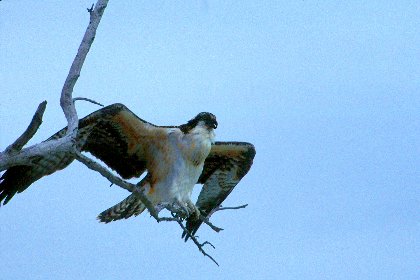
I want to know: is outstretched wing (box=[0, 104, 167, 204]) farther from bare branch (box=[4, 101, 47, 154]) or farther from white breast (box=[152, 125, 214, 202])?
bare branch (box=[4, 101, 47, 154])

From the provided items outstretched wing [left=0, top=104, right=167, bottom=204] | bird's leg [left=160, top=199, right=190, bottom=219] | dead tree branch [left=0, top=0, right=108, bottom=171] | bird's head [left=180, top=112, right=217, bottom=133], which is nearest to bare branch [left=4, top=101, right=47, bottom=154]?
dead tree branch [left=0, top=0, right=108, bottom=171]

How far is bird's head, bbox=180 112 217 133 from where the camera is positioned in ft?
36.1

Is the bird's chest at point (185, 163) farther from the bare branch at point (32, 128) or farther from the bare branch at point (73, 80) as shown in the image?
the bare branch at point (32, 128)

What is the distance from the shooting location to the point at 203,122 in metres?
11.0

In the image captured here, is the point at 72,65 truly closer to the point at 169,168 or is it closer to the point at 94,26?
the point at 94,26

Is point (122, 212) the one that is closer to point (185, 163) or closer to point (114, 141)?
point (114, 141)

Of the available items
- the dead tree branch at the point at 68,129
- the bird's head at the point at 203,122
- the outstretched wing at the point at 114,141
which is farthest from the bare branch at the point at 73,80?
the bird's head at the point at 203,122

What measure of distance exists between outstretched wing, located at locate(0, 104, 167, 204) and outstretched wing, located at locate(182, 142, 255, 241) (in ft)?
3.09

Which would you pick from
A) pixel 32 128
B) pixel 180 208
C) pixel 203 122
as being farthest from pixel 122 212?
pixel 32 128

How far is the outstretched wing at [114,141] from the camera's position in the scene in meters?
9.35

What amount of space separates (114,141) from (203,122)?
3.82 feet

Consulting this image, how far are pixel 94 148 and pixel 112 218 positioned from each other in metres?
0.94

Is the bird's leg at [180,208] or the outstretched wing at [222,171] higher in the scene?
the outstretched wing at [222,171]

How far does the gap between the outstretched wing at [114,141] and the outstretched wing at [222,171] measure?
37.1 inches
